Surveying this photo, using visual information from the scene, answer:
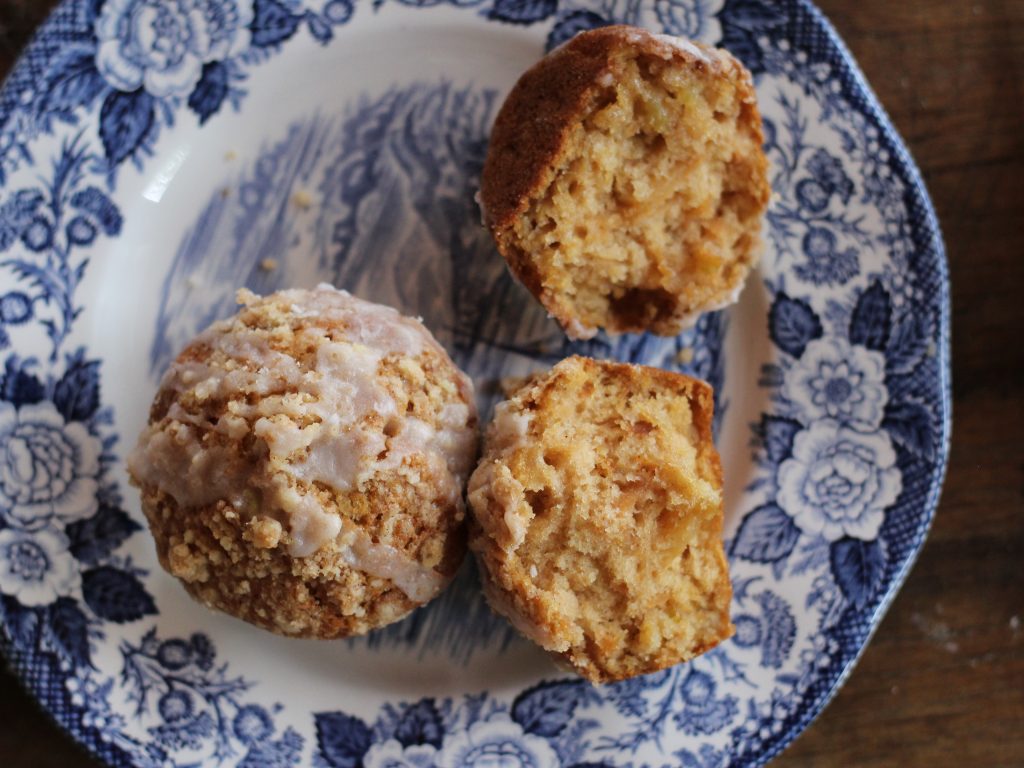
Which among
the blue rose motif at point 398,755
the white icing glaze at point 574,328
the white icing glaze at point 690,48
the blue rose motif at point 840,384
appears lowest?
the blue rose motif at point 398,755

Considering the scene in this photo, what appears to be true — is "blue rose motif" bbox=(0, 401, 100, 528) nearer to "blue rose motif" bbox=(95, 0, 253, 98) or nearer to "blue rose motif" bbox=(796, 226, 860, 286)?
"blue rose motif" bbox=(95, 0, 253, 98)

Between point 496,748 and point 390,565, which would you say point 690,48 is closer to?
point 390,565

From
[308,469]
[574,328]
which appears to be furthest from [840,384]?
[308,469]

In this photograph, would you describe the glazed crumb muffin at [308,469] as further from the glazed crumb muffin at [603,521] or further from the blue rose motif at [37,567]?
the blue rose motif at [37,567]

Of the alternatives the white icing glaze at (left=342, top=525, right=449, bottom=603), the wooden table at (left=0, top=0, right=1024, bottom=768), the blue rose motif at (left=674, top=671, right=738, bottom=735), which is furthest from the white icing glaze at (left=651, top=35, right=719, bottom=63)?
the blue rose motif at (left=674, top=671, right=738, bottom=735)

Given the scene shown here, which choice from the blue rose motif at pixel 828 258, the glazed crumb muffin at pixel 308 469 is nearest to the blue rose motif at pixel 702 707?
the glazed crumb muffin at pixel 308 469

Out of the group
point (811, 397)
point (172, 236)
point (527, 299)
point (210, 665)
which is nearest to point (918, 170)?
point (811, 397)
